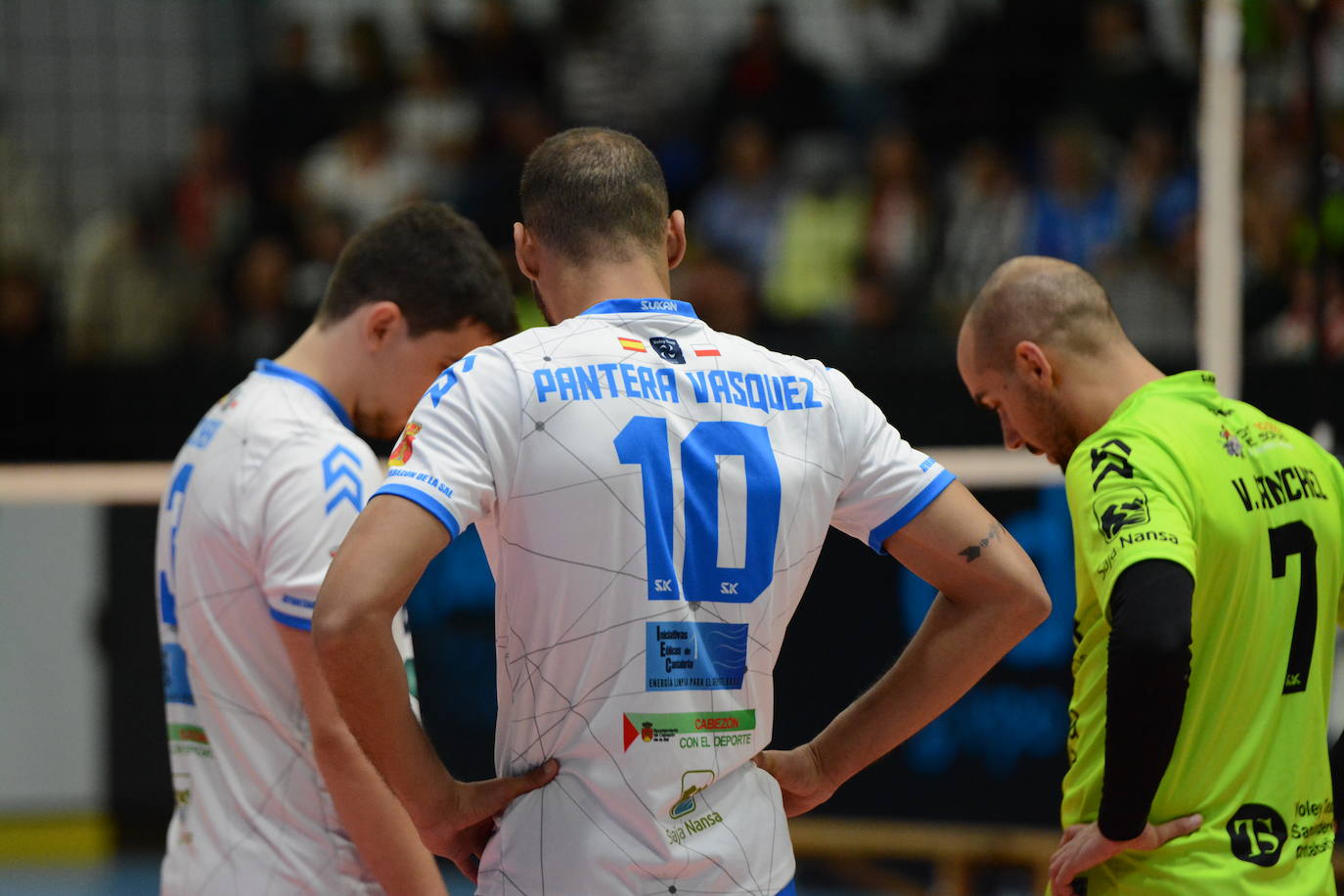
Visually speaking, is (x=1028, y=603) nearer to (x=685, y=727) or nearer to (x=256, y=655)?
(x=685, y=727)

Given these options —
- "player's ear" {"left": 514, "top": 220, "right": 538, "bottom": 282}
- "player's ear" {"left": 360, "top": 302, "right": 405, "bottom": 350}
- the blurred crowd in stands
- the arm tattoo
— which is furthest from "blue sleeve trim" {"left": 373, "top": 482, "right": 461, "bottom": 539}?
the blurred crowd in stands

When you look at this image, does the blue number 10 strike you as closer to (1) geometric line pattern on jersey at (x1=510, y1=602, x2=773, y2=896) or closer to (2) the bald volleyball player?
(1) geometric line pattern on jersey at (x1=510, y1=602, x2=773, y2=896)

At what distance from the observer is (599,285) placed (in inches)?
90.9

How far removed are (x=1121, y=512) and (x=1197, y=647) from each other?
283 mm

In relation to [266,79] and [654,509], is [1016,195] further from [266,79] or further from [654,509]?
[654,509]

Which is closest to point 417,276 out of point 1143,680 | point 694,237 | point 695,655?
point 695,655

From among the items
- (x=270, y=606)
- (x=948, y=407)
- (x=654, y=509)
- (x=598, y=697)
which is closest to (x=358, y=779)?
(x=270, y=606)

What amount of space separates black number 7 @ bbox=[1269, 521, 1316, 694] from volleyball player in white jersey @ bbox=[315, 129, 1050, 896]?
2.60 ft

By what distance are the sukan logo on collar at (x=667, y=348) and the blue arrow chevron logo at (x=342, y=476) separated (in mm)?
701

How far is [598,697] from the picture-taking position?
2.12 metres

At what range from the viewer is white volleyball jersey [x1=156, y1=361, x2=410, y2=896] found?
2.63 meters

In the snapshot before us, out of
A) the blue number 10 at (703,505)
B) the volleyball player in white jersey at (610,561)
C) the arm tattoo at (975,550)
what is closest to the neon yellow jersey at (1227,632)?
the arm tattoo at (975,550)

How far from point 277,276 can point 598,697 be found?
24.2ft

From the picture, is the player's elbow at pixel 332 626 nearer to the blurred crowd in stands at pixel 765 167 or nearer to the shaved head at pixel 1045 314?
the shaved head at pixel 1045 314
